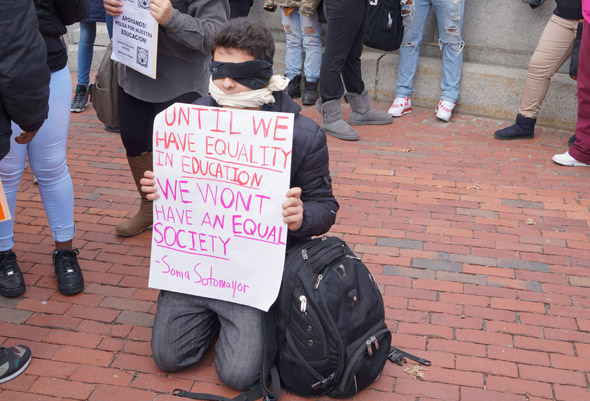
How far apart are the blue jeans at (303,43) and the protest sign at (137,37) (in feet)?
10.3

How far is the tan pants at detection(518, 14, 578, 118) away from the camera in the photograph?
5672mm

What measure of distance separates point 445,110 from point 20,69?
181 inches

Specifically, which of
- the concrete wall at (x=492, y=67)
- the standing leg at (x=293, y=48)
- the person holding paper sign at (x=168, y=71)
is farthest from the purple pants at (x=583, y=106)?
the person holding paper sign at (x=168, y=71)

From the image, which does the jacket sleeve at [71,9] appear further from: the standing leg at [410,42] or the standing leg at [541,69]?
the standing leg at [541,69]

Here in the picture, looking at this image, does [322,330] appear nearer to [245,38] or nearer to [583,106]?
[245,38]

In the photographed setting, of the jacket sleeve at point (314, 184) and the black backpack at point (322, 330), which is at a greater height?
the jacket sleeve at point (314, 184)

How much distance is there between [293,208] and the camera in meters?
2.75

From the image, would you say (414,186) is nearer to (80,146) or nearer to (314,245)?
(314,245)

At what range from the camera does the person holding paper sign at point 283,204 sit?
9.14ft

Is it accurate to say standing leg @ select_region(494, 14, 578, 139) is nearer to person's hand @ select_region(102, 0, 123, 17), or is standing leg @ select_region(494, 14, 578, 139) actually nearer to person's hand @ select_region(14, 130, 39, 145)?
person's hand @ select_region(102, 0, 123, 17)

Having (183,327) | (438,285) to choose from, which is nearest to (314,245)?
(183,327)

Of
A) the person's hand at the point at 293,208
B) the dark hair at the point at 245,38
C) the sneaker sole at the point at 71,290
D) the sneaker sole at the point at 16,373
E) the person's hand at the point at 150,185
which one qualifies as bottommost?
the sneaker sole at the point at 71,290

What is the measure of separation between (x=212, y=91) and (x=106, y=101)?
197 centimetres

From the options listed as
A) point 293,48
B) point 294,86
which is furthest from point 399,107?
point 293,48
